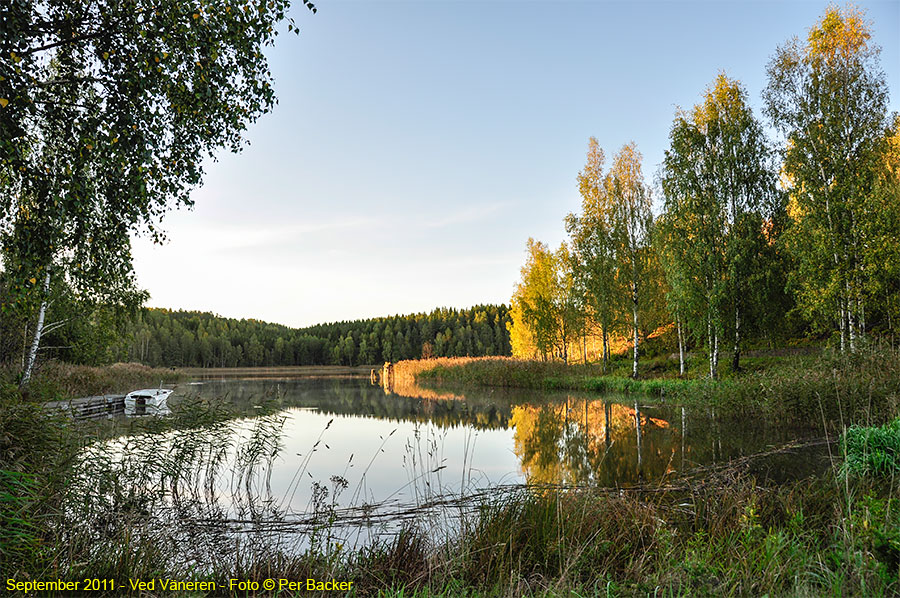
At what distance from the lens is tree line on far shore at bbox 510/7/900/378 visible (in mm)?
16859

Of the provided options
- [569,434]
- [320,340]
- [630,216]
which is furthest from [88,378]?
[320,340]

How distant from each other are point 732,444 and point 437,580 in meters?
9.50

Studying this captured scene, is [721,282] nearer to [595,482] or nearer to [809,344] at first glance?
[809,344]

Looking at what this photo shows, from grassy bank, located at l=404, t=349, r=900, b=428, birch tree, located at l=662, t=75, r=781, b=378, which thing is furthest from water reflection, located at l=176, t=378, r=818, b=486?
birch tree, located at l=662, t=75, r=781, b=378

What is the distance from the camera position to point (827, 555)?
12.5 ft

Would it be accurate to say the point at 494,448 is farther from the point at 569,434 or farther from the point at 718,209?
the point at 718,209

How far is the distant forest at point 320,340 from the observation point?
92562 mm

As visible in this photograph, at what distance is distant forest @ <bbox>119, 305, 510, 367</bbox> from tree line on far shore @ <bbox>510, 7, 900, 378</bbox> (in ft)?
208

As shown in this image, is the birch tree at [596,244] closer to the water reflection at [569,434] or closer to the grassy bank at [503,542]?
the water reflection at [569,434]

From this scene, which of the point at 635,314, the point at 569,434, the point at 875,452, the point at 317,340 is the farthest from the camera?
the point at 317,340

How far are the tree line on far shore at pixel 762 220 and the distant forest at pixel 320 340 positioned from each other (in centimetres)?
6352

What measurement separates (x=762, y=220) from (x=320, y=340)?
326 feet

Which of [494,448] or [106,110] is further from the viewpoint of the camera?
[494,448]

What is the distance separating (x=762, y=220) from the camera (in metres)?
21.3
